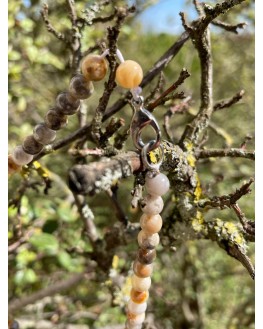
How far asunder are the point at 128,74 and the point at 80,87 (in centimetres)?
7

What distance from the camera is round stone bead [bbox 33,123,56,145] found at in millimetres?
598

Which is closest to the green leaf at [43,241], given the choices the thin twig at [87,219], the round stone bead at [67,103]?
the thin twig at [87,219]

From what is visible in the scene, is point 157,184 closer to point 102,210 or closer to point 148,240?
point 148,240

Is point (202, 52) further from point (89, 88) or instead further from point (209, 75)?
point (89, 88)

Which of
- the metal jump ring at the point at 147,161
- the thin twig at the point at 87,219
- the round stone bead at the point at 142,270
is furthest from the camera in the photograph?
the thin twig at the point at 87,219

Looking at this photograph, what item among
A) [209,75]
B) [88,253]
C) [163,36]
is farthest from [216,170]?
[209,75]

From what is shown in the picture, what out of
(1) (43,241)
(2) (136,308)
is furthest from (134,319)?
(1) (43,241)

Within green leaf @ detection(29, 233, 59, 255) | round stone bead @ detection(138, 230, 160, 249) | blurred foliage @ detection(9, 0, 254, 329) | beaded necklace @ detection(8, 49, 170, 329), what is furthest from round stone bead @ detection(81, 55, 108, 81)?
green leaf @ detection(29, 233, 59, 255)

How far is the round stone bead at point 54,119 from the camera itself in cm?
59

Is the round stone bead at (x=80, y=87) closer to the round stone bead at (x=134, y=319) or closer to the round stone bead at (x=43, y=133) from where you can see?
the round stone bead at (x=43, y=133)

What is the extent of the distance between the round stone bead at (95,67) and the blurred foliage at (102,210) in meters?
0.41

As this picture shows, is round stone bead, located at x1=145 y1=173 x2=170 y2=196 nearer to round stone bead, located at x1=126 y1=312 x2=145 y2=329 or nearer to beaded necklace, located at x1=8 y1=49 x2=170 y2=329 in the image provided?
beaded necklace, located at x1=8 y1=49 x2=170 y2=329

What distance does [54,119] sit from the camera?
592 millimetres

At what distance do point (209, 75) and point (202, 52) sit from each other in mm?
40
